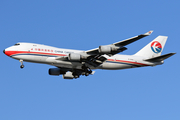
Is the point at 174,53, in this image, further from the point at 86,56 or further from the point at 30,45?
the point at 30,45

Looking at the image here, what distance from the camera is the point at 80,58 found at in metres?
44.2

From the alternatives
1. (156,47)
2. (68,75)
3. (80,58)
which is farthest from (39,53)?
(156,47)

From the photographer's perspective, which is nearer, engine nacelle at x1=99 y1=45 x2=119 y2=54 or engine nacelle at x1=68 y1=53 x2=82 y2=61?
engine nacelle at x1=99 y1=45 x2=119 y2=54

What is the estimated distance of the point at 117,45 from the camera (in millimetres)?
41938

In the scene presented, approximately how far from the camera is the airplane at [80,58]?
42469 mm

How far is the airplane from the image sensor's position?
4247cm

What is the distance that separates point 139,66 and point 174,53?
320 inches

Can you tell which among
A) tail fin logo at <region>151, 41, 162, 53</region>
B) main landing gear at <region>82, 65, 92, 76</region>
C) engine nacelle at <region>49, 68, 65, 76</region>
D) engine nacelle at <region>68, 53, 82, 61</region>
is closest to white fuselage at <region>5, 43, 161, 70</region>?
main landing gear at <region>82, 65, 92, 76</region>

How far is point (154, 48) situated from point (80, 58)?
15788mm

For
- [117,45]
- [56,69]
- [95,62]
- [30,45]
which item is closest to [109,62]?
Answer: [95,62]

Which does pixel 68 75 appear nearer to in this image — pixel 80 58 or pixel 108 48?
pixel 80 58

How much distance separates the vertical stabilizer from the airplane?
0.85 m

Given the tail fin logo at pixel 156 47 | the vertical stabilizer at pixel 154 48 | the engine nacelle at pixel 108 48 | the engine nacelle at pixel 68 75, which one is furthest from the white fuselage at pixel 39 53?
the tail fin logo at pixel 156 47

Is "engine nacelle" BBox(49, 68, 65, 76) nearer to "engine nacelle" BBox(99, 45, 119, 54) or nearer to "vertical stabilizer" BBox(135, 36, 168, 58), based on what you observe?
"engine nacelle" BBox(99, 45, 119, 54)
